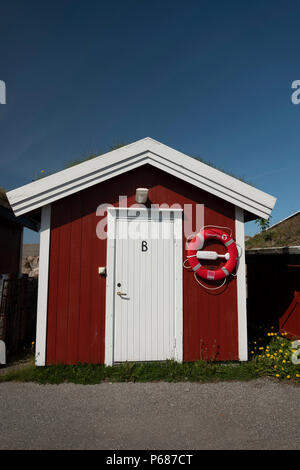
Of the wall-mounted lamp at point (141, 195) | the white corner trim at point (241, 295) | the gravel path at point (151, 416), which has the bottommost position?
the gravel path at point (151, 416)

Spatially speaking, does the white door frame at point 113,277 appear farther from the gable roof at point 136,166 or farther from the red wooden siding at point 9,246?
the red wooden siding at point 9,246

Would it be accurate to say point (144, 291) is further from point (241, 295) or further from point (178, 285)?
point (241, 295)

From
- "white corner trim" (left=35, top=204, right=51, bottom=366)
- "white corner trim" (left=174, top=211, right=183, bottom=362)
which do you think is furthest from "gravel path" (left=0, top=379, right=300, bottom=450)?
"white corner trim" (left=174, top=211, right=183, bottom=362)

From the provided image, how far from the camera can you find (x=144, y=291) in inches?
162

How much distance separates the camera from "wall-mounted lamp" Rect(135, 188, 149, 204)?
13.2 ft

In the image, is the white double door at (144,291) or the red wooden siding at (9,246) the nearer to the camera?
the white double door at (144,291)

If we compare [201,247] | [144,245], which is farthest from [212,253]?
[144,245]

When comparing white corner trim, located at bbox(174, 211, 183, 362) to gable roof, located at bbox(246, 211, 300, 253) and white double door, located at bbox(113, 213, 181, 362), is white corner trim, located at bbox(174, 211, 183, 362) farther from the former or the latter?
gable roof, located at bbox(246, 211, 300, 253)

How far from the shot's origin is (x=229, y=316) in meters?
4.24

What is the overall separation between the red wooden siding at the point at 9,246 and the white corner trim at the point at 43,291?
2.35 meters

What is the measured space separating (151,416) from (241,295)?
2.18 m

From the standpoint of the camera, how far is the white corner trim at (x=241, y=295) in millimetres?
4191

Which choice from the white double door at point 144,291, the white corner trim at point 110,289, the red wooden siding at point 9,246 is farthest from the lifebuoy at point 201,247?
the red wooden siding at point 9,246
